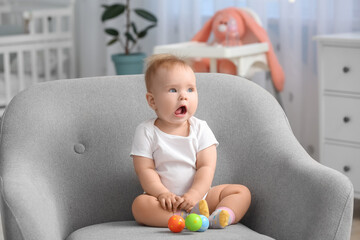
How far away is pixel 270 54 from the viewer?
307 centimetres

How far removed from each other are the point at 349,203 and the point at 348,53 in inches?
52.0

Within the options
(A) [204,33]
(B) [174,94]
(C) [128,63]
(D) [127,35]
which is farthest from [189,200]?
(D) [127,35]

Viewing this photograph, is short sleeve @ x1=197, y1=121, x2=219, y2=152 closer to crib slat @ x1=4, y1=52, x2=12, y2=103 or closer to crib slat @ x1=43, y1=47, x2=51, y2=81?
crib slat @ x1=4, y1=52, x2=12, y2=103

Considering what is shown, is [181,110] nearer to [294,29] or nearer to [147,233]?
[147,233]

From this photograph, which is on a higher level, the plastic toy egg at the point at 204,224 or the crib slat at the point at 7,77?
the crib slat at the point at 7,77

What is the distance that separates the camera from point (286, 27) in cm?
328

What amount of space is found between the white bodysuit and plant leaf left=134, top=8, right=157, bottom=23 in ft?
7.26

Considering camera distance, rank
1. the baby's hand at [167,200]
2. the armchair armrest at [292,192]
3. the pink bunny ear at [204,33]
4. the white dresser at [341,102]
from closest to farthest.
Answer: the armchair armrest at [292,192]
the baby's hand at [167,200]
the white dresser at [341,102]
the pink bunny ear at [204,33]

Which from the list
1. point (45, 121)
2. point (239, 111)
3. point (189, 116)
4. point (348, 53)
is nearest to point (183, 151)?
point (189, 116)

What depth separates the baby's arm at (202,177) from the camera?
1.51 meters

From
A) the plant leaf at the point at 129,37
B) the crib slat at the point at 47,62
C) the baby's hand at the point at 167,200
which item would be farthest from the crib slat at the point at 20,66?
the baby's hand at the point at 167,200

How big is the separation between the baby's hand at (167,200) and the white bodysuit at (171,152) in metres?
0.07

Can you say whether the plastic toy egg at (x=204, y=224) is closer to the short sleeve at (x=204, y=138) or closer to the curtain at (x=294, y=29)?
the short sleeve at (x=204, y=138)

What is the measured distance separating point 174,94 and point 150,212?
0.28 metres
